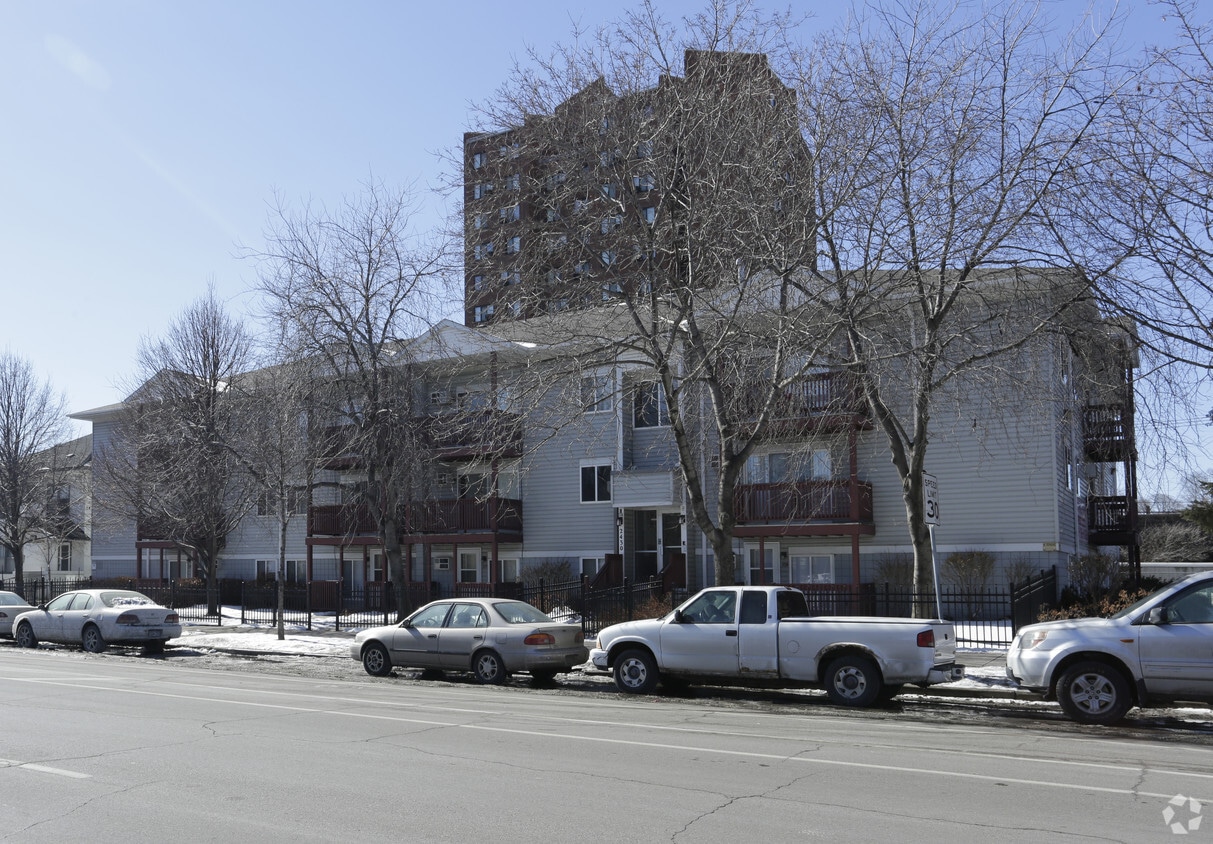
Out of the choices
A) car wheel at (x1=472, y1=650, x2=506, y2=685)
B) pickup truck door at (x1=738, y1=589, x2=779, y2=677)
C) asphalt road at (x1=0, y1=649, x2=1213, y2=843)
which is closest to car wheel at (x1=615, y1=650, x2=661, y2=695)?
asphalt road at (x1=0, y1=649, x2=1213, y2=843)

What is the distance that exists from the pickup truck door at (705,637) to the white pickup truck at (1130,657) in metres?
3.79

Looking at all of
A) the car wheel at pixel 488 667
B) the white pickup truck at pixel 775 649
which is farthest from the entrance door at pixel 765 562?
the white pickup truck at pixel 775 649

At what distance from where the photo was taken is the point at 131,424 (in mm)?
39500

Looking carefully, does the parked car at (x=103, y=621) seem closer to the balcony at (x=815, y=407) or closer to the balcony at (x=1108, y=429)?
the balcony at (x=815, y=407)

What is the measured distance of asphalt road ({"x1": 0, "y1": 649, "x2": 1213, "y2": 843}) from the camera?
275 inches

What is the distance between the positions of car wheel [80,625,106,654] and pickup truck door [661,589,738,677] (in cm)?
1534

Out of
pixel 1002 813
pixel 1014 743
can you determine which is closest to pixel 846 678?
pixel 1014 743

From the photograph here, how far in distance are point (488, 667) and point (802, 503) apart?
13097 mm

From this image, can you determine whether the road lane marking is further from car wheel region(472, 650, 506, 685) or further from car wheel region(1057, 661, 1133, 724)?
car wheel region(1057, 661, 1133, 724)

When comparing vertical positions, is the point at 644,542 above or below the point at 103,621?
above

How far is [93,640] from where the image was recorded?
24203mm

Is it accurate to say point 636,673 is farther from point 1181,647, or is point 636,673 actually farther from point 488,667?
point 1181,647

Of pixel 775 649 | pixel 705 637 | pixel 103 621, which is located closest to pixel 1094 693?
pixel 775 649

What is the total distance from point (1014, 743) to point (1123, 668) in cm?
218
